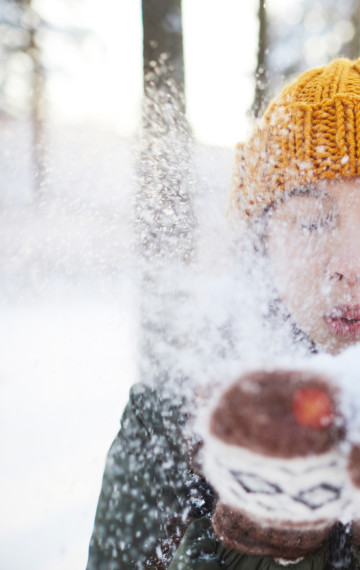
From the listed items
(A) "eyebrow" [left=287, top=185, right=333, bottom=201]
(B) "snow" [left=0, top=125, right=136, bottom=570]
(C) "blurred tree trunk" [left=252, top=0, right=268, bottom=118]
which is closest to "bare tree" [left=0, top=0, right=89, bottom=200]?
(B) "snow" [left=0, top=125, right=136, bottom=570]

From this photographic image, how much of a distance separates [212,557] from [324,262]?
39 centimetres

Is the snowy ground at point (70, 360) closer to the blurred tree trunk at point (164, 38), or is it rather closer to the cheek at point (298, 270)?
the blurred tree trunk at point (164, 38)

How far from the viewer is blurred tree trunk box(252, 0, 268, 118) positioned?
114cm

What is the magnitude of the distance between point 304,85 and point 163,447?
2.09 ft

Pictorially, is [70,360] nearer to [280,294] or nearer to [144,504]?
[144,504]

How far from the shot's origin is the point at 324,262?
56cm

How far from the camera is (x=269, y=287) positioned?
0.66 metres

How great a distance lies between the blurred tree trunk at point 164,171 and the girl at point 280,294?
0.35 metres

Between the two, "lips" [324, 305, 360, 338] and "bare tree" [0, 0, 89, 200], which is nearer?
"lips" [324, 305, 360, 338]

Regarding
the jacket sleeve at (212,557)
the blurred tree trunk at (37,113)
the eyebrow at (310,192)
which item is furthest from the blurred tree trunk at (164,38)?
the jacket sleeve at (212,557)

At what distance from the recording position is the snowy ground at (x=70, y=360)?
1.08m

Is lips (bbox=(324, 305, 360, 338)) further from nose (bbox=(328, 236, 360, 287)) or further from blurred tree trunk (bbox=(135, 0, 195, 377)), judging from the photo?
blurred tree trunk (bbox=(135, 0, 195, 377))

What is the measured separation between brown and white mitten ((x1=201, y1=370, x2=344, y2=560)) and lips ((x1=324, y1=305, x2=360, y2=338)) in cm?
27

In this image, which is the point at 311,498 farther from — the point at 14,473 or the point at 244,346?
the point at 14,473
